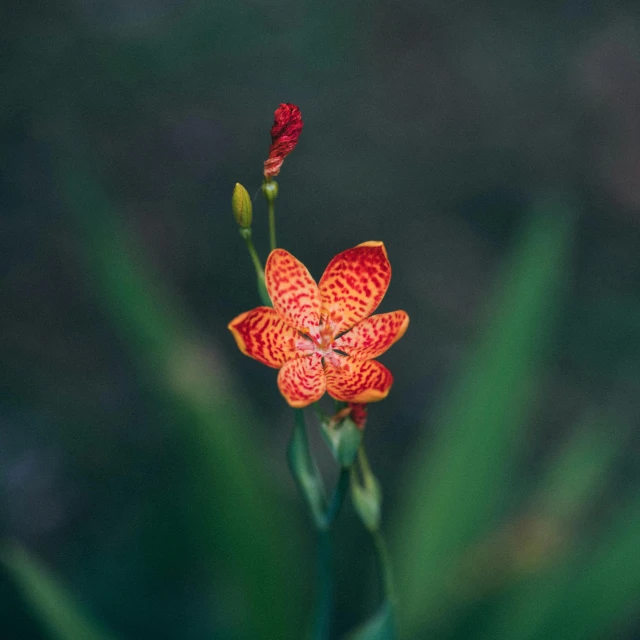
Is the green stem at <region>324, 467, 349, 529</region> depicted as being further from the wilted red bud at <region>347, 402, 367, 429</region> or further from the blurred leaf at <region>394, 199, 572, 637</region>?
the blurred leaf at <region>394, 199, 572, 637</region>

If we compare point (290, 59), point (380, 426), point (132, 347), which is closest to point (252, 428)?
point (132, 347)

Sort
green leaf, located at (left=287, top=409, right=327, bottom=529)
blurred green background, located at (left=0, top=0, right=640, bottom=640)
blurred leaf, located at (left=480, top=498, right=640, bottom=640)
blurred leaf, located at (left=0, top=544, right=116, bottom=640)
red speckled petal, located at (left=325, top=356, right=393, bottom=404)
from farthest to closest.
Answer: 1. blurred green background, located at (left=0, top=0, right=640, bottom=640)
2. blurred leaf, located at (left=480, top=498, right=640, bottom=640)
3. blurred leaf, located at (left=0, top=544, right=116, bottom=640)
4. green leaf, located at (left=287, top=409, right=327, bottom=529)
5. red speckled petal, located at (left=325, top=356, right=393, bottom=404)

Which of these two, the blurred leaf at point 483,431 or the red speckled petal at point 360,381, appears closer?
the red speckled petal at point 360,381

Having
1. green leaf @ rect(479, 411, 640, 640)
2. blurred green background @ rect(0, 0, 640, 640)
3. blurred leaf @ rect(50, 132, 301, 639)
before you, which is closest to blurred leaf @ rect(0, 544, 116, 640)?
blurred green background @ rect(0, 0, 640, 640)

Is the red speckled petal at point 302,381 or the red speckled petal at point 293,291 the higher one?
the red speckled petal at point 293,291

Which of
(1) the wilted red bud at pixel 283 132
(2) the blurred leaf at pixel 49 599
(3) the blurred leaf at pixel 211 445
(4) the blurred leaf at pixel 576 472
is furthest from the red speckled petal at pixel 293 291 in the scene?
(4) the blurred leaf at pixel 576 472

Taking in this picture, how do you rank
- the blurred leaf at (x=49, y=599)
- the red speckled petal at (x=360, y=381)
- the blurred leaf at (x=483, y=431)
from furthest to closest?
the blurred leaf at (x=483, y=431), the blurred leaf at (x=49, y=599), the red speckled petal at (x=360, y=381)

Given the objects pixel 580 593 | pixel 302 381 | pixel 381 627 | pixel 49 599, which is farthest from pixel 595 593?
pixel 49 599

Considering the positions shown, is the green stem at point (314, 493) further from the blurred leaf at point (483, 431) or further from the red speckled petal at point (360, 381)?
the blurred leaf at point (483, 431)
